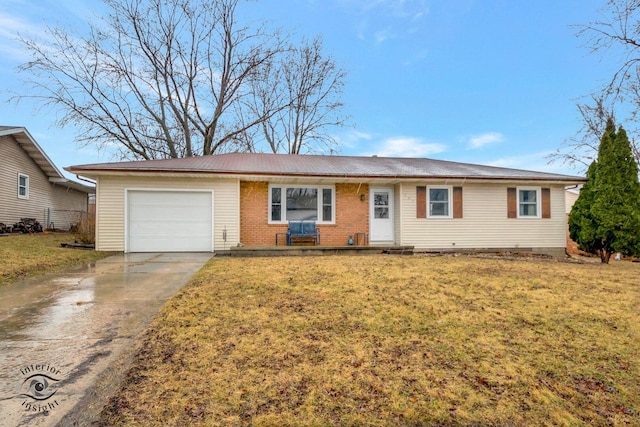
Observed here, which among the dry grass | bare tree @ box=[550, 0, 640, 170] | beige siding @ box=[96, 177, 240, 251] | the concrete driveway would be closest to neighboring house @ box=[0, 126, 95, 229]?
beige siding @ box=[96, 177, 240, 251]

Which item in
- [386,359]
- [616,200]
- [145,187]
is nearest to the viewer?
[386,359]

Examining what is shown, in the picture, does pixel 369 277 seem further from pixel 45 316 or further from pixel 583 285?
pixel 45 316

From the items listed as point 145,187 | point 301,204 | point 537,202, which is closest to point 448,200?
point 537,202

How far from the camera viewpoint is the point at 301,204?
11.3m

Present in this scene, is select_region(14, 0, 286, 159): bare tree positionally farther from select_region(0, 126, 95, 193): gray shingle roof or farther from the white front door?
the white front door

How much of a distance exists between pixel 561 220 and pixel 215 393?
1396cm

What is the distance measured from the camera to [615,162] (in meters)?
9.38

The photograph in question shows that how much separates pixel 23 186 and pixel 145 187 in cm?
1066

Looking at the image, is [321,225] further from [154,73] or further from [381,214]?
[154,73]

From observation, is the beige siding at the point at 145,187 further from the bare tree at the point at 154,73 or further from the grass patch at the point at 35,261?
the bare tree at the point at 154,73

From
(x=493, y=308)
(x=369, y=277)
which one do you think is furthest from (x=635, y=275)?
(x=369, y=277)
